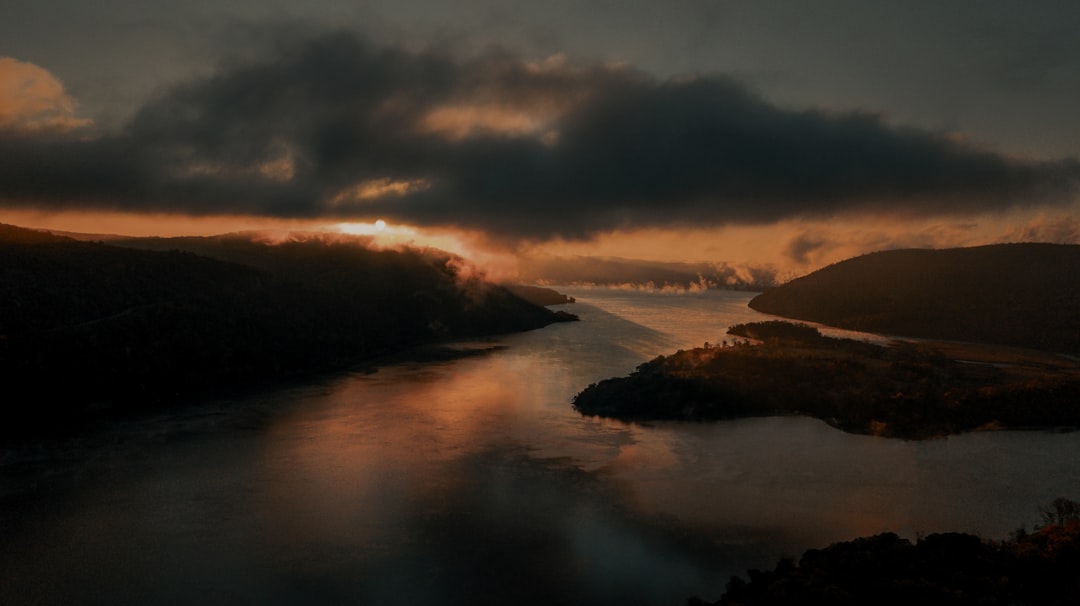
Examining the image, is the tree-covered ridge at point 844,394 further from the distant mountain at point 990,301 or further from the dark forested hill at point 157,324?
the distant mountain at point 990,301

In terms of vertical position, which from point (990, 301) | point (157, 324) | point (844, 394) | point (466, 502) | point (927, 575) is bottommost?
point (466, 502)

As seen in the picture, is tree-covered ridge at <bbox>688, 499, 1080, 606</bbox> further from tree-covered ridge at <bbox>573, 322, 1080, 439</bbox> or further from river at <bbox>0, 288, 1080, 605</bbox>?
tree-covered ridge at <bbox>573, 322, 1080, 439</bbox>

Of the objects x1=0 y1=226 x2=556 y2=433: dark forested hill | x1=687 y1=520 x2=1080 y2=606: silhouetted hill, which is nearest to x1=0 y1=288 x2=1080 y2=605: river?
x1=687 y1=520 x2=1080 y2=606: silhouetted hill

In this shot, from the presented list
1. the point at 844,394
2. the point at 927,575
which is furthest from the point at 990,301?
the point at 927,575

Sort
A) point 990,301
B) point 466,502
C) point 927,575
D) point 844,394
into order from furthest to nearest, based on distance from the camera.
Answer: point 990,301 < point 844,394 < point 466,502 < point 927,575

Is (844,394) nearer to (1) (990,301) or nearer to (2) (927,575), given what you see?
(2) (927,575)

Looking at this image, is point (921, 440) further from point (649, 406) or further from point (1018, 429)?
point (649, 406)
